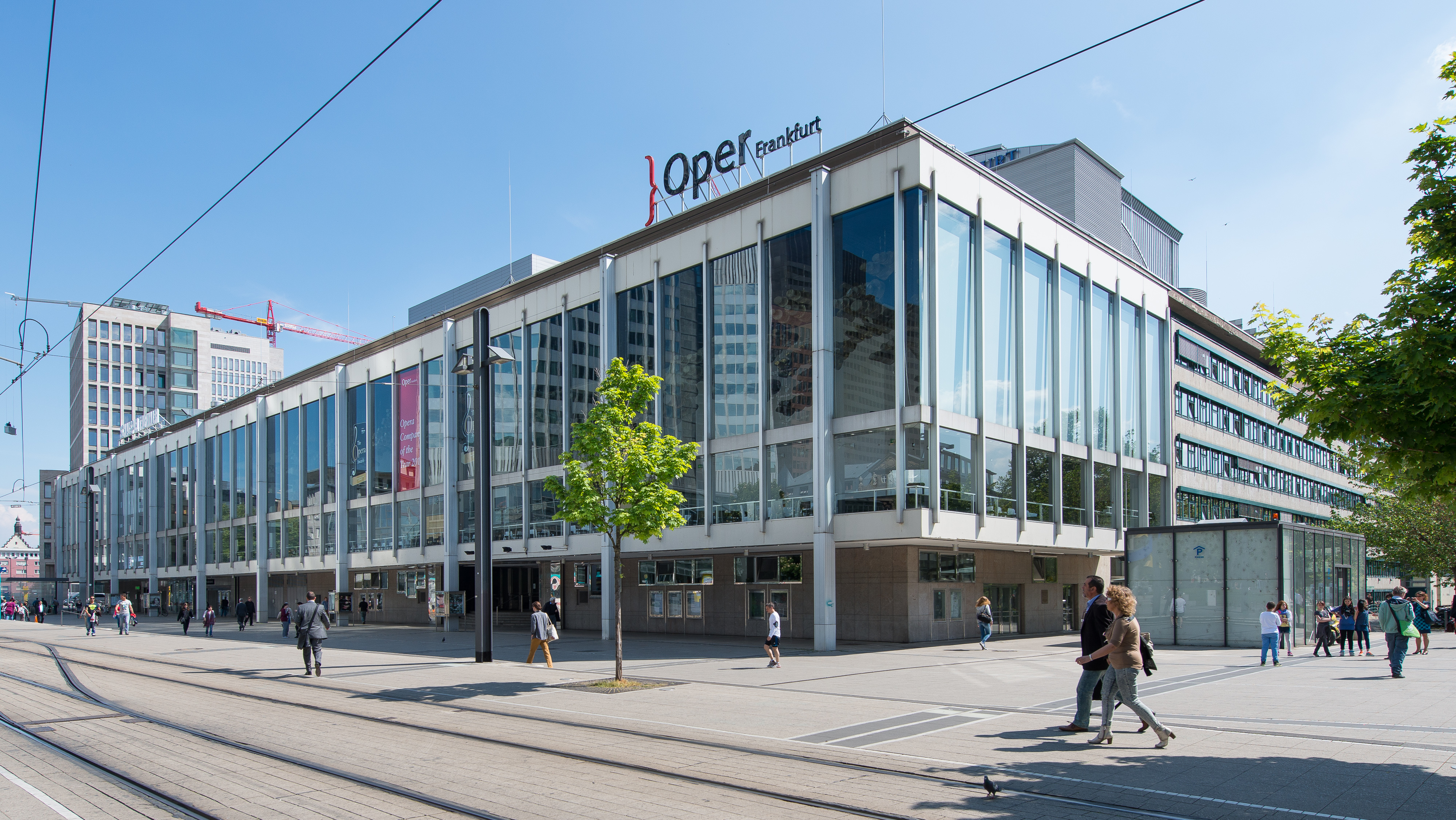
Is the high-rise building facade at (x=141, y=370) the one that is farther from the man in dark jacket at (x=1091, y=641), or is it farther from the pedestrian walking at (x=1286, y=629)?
the man in dark jacket at (x=1091, y=641)

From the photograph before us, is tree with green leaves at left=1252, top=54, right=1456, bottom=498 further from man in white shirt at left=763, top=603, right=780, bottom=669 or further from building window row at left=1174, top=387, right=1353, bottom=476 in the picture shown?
building window row at left=1174, top=387, right=1353, bottom=476

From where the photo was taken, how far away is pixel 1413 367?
912cm

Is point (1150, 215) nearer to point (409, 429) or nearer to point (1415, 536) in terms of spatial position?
point (1415, 536)

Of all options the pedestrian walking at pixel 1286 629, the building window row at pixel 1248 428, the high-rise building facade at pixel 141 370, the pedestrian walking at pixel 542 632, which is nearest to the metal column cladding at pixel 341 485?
the pedestrian walking at pixel 542 632

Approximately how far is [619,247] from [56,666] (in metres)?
23.1

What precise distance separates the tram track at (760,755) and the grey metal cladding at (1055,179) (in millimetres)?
42276

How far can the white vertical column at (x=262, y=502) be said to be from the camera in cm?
6141

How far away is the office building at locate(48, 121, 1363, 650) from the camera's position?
29516mm

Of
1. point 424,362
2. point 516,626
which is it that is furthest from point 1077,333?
point 424,362

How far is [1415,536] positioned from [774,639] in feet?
153

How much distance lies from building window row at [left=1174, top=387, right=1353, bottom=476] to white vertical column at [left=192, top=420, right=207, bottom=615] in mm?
64671

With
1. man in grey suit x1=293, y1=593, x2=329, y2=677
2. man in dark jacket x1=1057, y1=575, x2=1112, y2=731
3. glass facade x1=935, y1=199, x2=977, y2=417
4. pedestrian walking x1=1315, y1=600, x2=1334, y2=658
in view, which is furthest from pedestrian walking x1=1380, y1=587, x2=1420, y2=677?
man in grey suit x1=293, y1=593, x2=329, y2=677

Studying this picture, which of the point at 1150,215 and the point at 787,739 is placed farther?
the point at 1150,215

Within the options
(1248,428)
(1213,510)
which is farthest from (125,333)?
(1248,428)
